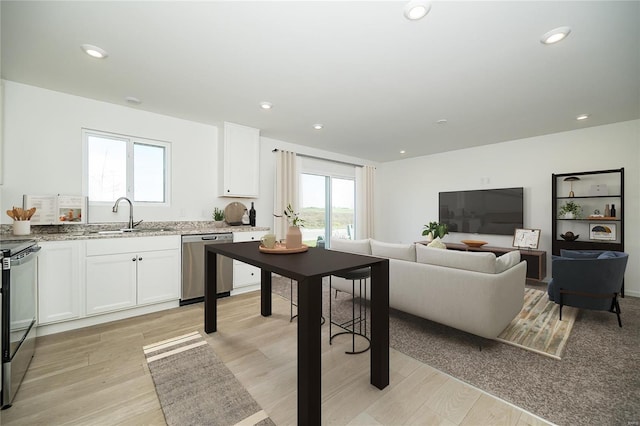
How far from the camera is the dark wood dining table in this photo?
134 centimetres

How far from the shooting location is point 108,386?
179cm

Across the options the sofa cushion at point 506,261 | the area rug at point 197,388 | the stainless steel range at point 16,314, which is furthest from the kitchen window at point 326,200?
the stainless steel range at point 16,314

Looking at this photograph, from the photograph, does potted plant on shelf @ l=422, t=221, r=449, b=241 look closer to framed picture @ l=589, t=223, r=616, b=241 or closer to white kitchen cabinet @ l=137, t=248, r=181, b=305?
framed picture @ l=589, t=223, r=616, b=241

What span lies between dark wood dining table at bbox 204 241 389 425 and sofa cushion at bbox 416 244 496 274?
937 millimetres

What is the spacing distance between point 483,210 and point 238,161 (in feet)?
15.3

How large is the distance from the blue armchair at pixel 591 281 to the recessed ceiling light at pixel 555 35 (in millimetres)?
2079

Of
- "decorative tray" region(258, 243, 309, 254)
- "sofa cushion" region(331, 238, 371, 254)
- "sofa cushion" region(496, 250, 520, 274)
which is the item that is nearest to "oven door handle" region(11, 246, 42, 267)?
"decorative tray" region(258, 243, 309, 254)

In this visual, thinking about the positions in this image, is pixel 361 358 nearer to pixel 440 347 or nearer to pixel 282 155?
pixel 440 347

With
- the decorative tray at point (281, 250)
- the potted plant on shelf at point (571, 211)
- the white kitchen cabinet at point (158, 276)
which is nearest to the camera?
the decorative tray at point (281, 250)

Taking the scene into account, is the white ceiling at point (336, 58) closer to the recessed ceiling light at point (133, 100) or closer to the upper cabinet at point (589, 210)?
the recessed ceiling light at point (133, 100)

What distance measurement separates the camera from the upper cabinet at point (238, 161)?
389 cm

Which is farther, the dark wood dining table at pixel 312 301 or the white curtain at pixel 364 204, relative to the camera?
→ the white curtain at pixel 364 204

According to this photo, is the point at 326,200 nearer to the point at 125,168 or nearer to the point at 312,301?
the point at 125,168

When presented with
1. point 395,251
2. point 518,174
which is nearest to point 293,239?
point 395,251
